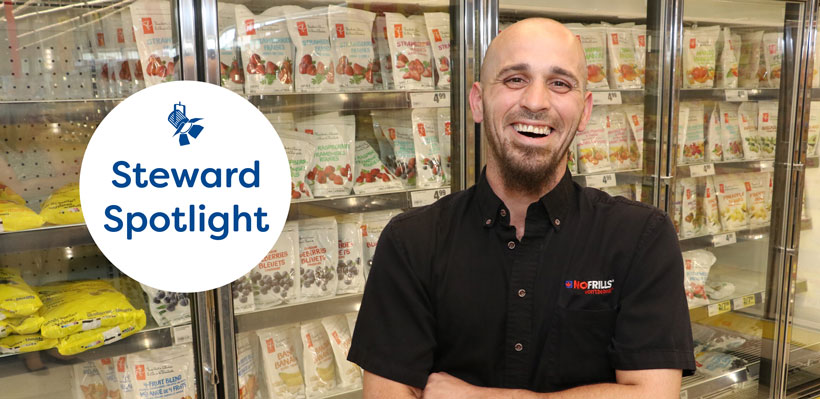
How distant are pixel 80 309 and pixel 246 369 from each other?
594mm

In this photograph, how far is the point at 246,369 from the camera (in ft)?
7.19

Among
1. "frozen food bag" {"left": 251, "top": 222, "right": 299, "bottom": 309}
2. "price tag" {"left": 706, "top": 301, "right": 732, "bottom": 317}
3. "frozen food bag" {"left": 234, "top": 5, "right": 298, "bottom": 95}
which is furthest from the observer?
"price tag" {"left": 706, "top": 301, "right": 732, "bottom": 317}

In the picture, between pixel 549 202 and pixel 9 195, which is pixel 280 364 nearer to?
pixel 9 195

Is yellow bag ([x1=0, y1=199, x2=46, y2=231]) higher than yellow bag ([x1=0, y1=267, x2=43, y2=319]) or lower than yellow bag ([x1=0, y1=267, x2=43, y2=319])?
higher

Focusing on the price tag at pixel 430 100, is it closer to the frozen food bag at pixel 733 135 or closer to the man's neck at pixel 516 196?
the man's neck at pixel 516 196

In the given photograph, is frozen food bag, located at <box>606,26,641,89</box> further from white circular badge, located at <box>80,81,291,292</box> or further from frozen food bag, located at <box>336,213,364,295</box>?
white circular badge, located at <box>80,81,291,292</box>

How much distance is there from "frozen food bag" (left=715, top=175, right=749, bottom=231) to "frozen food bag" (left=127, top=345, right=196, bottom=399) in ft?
8.13

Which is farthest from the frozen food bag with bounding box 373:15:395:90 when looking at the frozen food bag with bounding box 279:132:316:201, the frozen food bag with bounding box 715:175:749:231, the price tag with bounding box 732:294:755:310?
the price tag with bounding box 732:294:755:310

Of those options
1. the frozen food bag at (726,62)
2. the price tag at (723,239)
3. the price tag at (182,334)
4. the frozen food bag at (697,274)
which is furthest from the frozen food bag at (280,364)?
the frozen food bag at (726,62)

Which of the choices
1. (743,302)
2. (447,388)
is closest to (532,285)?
(447,388)

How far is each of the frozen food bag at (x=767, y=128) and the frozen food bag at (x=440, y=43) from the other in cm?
173

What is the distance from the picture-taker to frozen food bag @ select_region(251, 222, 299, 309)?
2133 millimetres

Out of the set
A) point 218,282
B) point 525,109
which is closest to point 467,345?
point 525,109

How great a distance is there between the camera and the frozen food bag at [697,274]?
2.98 metres
